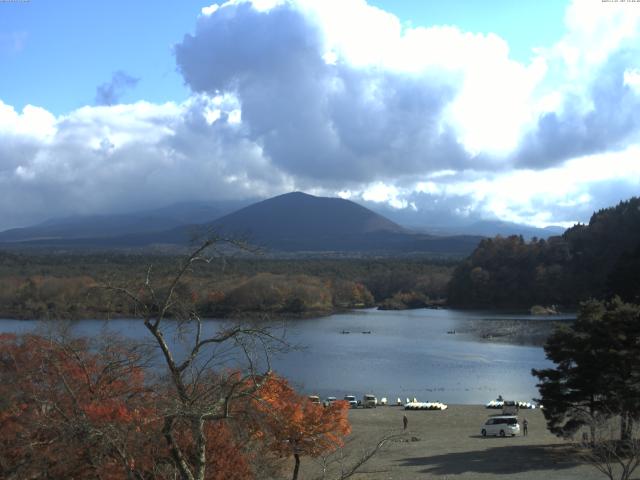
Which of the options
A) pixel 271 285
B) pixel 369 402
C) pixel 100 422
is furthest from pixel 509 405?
pixel 271 285

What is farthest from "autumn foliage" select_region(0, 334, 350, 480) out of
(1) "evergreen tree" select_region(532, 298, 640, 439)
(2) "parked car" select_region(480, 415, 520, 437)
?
(2) "parked car" select_region(480, 415, 520, 437)

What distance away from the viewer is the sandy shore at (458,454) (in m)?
14.8

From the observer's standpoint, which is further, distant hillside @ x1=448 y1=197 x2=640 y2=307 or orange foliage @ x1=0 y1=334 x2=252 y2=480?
distant hillside @ x1=448 y1=197 x2=640 y2=307

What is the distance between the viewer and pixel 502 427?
20.0 m

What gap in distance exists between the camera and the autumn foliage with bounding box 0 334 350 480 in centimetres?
588

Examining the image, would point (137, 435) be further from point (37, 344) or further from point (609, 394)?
point (609, 394)

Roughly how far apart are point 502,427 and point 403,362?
20.3 meters

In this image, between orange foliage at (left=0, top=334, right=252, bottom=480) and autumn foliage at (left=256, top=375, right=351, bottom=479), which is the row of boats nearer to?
autumn foliage at (left=256, top=375, right=351, bottom=479)

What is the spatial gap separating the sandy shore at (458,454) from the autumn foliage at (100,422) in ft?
12.7

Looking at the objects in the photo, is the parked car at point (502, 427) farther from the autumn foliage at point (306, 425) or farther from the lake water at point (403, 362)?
the autumn foliage at point (306, 425)

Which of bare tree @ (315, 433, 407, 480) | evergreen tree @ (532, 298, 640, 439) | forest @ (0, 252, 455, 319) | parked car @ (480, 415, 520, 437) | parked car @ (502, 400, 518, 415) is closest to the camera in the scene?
bare tree @ (315, 433, 407, 480)

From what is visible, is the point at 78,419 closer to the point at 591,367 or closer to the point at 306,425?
the point at 306,425

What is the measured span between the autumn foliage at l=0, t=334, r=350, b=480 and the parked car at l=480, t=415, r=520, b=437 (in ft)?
29.4

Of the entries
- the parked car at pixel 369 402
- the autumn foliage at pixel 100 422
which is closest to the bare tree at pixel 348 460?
the autumn foliage at pixel 100 422
